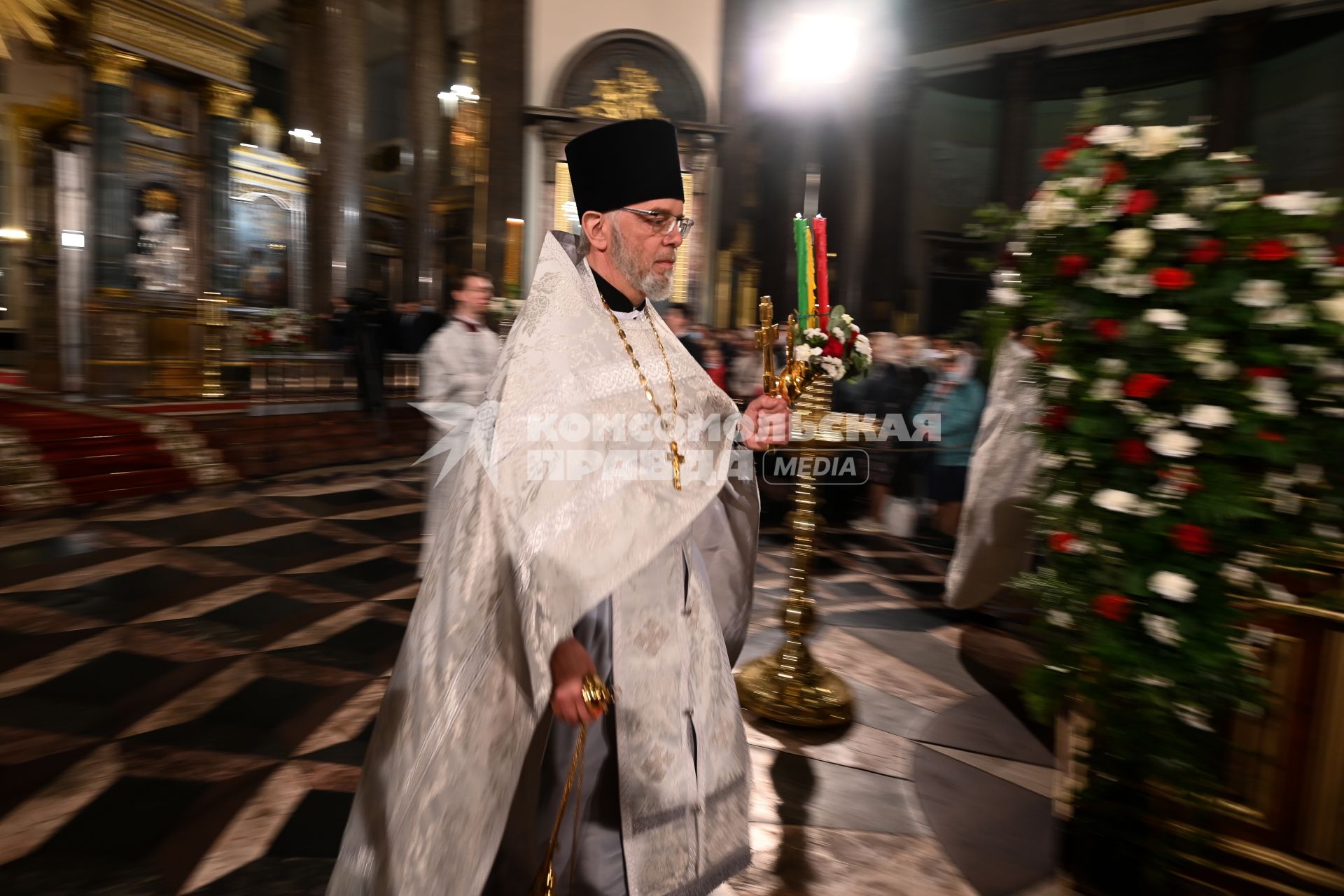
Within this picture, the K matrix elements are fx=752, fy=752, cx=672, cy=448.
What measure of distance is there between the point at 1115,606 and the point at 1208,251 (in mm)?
870

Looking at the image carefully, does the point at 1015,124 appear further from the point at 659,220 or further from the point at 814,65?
the point at 659,220

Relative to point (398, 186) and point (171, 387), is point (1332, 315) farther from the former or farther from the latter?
point (398, 186)

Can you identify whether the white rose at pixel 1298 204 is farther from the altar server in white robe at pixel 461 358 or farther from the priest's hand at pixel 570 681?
the altar server in white robe at pixel 461 358

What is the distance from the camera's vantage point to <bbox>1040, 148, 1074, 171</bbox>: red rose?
2.04 metres

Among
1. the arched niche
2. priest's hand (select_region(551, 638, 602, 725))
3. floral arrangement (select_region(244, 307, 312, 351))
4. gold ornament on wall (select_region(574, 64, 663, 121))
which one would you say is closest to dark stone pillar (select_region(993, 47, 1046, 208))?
the arched niche

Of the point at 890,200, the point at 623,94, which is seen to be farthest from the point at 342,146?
the point at 890,200

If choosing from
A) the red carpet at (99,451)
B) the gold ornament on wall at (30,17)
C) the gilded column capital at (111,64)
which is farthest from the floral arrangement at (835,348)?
the gilded column capital at (111,64)

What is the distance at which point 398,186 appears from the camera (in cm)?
1872

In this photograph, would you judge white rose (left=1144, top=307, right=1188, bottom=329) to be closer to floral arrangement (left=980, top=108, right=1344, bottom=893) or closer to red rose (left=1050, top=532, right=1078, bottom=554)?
floral arrangement (left=980, top=108, right=1344, bottom=893)

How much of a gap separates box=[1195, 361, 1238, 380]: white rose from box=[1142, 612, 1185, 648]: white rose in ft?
1.94

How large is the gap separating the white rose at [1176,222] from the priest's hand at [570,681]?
1.65 meters

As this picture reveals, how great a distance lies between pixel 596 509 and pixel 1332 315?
161cm

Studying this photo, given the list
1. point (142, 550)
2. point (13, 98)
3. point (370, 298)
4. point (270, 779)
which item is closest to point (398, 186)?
point (13, 98)

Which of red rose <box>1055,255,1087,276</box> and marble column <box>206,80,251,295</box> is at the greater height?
marble column <box>206,80,251,295</box>
